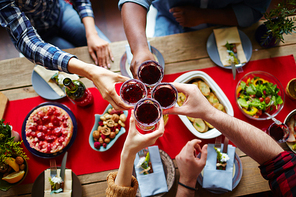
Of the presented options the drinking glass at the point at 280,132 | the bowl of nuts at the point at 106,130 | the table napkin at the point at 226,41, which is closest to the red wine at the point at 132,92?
the bowl of nuts at the point at 106,130

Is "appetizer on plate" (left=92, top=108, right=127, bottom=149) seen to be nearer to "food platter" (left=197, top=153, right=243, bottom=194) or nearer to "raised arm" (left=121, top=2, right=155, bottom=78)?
"raised arm" (left=121, top=2, right=155, bottom=78)

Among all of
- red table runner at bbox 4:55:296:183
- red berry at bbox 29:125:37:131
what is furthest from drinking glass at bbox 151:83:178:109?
red berry at bbox 29:125:37:131

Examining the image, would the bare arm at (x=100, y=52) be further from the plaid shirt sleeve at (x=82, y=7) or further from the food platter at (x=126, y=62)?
the plaid shirt sleeve at (x=82, y=7)

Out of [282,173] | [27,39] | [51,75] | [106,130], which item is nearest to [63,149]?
[106,130]

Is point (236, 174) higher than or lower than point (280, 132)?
lower

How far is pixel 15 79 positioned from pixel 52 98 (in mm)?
385

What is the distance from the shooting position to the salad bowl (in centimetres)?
130

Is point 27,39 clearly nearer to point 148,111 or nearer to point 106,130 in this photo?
point 106,130

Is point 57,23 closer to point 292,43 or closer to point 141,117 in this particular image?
point 141,117

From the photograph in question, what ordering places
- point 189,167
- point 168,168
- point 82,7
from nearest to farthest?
1. point 189,167
2. point 168,168
3. point 82,7

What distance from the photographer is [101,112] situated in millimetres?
1405

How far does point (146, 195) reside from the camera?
120 centimetres

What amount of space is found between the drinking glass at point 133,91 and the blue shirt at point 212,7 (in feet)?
2.51

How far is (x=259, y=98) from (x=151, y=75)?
0.88 meters
